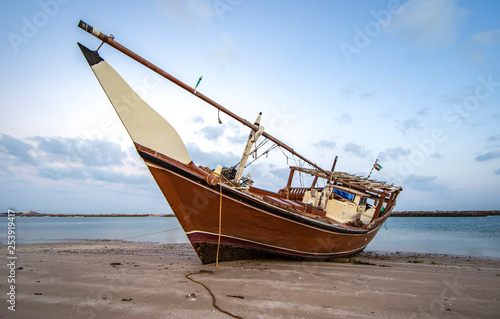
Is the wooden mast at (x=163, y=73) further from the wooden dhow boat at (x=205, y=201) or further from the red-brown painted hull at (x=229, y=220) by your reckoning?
the red-brown painted hull at (x=229, y=220)

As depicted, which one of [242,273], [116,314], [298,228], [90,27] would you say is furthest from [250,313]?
[90,27]

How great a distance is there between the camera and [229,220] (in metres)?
7.59

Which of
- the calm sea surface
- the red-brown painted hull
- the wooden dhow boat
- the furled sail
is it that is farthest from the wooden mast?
the calm sea surface

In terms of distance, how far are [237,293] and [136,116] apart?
5.17 m

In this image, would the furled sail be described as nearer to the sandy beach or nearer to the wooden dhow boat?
the wooden dhow boat

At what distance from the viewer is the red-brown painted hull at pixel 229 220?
6.95 meters

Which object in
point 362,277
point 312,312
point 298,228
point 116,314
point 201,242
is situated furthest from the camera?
point 298,228

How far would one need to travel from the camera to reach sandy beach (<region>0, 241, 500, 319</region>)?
397 centimetres

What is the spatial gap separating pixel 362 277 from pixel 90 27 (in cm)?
964

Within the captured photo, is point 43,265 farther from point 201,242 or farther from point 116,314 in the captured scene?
point 116,314

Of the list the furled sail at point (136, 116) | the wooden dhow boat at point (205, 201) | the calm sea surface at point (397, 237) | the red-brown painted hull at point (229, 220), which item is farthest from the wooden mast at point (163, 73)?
the calm sea surface at point (397, 237)

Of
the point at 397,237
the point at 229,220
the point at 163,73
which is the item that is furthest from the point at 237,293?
the point at 397,237

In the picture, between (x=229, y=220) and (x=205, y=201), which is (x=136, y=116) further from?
(x=229, y=220)

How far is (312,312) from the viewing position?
4094 mm
